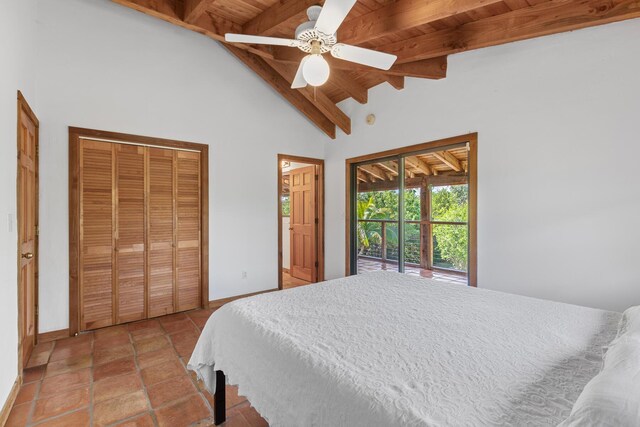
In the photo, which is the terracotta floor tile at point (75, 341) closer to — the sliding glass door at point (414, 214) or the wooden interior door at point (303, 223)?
the wooden interior door at point (303, 223)

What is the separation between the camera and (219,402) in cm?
182

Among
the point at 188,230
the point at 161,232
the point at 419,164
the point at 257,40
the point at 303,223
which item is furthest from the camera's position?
the point at 303,223

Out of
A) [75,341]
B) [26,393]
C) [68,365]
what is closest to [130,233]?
[75,341]

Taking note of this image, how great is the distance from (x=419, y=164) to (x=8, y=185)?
3787 millimetres

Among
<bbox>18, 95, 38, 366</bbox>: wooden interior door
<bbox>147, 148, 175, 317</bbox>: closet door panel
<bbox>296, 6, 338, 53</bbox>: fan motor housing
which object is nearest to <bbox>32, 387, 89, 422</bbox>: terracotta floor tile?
<bbox>18, 95, 38, 366</bbox>: wooden interior door

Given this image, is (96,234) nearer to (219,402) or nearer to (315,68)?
(219,402)

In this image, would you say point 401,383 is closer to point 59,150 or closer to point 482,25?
point 482,25

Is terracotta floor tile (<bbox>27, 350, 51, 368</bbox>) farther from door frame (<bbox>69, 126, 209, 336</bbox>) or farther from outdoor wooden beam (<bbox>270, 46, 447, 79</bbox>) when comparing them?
outdoor wooden beam (<bbox>270, 46, 447, 79</bbox>)

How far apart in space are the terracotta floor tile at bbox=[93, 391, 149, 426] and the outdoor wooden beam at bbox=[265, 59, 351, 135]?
3.63m

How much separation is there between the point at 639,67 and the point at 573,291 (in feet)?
5.86

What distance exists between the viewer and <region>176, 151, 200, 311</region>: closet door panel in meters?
3.68

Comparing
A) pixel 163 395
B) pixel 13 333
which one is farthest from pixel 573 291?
pixel 13 333

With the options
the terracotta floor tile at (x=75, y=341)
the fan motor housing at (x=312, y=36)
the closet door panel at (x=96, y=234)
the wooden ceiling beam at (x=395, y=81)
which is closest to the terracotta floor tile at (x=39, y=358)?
the terracotta floor tile at (x=75, y=341)

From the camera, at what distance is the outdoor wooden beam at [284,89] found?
157 inches
